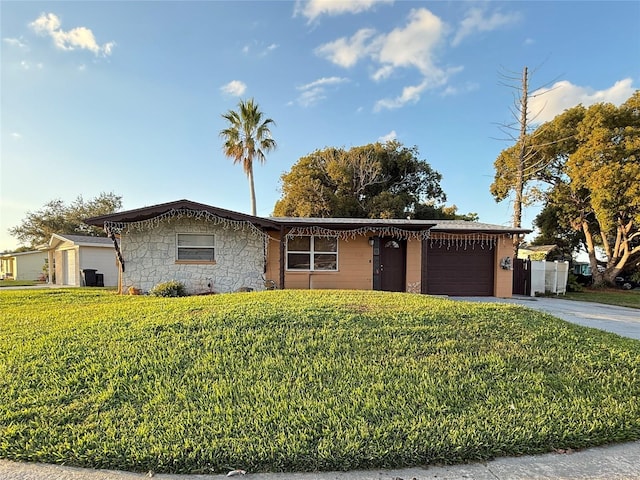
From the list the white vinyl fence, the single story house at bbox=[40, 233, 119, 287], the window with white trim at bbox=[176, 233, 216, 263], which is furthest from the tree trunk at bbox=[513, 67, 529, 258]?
the single story house at bbox=[40, 233, 119, 287]

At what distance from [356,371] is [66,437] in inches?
95.2

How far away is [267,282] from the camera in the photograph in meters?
11.4

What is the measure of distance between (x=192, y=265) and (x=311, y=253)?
382 cm

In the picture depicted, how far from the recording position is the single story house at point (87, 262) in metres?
16.6

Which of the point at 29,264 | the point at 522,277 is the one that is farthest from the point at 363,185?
the point at 29,264

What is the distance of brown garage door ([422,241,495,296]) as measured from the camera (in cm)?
1266

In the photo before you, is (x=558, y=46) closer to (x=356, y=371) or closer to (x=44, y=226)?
(x=356, y=371)

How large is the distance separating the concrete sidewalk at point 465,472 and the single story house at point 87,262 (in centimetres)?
1643

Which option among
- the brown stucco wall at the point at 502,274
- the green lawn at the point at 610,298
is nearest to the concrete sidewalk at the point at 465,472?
the brown stucco wall at the point at 502,274

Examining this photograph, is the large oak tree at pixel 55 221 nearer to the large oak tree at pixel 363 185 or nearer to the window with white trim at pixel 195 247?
the large oak tree at pixel 363 185

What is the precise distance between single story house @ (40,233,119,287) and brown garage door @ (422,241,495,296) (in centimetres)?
1454

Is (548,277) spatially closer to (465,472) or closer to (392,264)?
(392,264)

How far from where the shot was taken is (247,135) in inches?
738

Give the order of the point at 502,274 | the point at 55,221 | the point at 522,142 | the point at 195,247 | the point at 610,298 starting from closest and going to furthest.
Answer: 1. the point at 195,247
2. the point at 502,274
3. the point at 610,298
4. the point at 522,142
5. the point at 55,221
